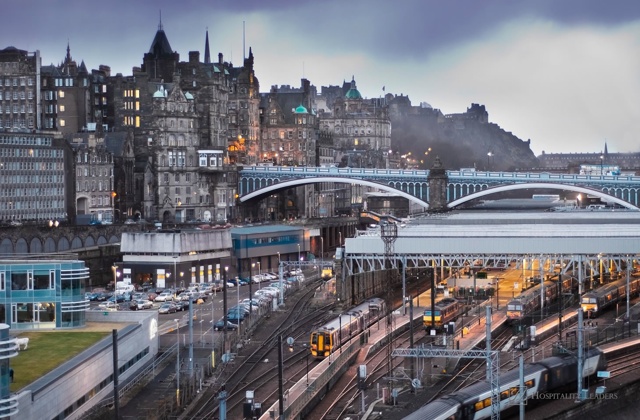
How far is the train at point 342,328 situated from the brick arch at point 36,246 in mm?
40856

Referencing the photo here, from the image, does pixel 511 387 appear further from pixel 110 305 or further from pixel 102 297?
pixel 102 297

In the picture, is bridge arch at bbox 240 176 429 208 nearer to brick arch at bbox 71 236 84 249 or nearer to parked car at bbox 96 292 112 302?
brick arch at bbox 71 236 84 249

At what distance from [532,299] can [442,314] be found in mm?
10364

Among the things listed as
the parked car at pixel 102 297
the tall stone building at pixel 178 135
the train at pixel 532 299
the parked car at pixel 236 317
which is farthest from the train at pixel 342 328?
the tall stone building at pixel 178 135

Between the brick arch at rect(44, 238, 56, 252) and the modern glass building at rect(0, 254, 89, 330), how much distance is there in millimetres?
48272

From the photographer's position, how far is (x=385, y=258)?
7744cm

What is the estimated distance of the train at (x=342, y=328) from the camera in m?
59.5

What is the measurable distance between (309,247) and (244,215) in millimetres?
20894

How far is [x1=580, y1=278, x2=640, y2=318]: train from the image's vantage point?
72250 millimetres

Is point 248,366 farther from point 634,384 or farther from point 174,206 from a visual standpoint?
point 174,206

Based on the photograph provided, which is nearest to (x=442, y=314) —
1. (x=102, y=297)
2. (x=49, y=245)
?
(x=102, y=297)

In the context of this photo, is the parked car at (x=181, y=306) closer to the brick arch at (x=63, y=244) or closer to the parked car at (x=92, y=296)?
the parked car at (x=92, y=296)

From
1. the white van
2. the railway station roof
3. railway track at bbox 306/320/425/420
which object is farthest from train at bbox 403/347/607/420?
the white van

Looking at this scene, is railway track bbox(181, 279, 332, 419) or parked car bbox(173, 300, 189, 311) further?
parked car bbox(173, 300, 189, 311)
